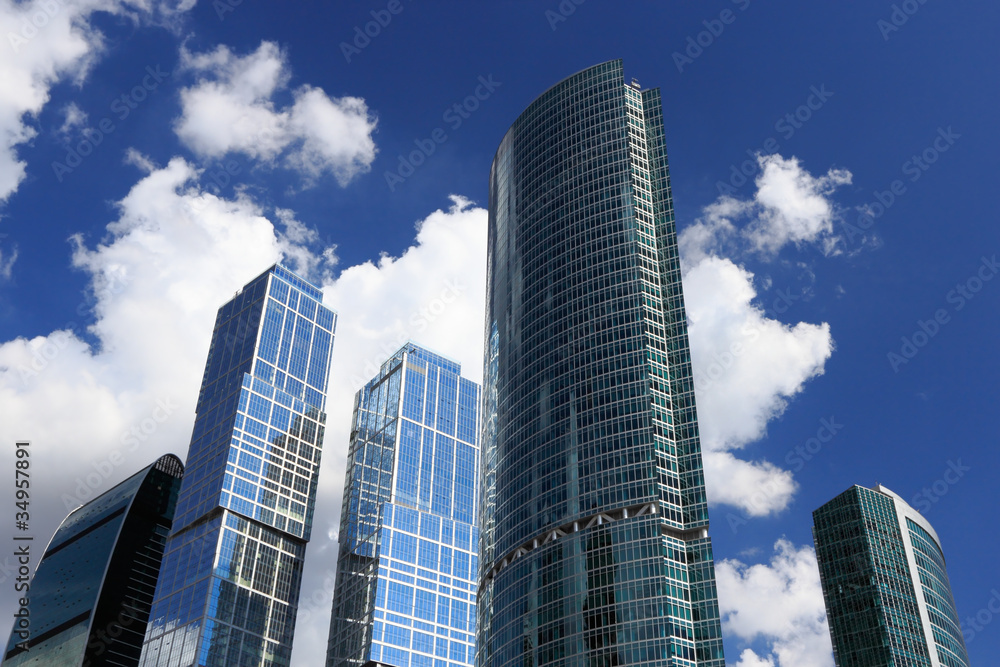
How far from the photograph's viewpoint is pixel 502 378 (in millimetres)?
192625

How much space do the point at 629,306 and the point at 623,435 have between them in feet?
83.8

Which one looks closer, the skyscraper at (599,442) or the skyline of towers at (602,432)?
the skyscraper at (599,442)

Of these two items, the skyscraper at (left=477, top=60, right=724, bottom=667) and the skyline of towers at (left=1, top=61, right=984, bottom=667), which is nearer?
the skyscraper at (left=477, top=60, right=724, bottom=667)

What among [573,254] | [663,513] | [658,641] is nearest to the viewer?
[658,641]

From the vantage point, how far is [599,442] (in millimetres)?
163500

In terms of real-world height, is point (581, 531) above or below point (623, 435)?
below

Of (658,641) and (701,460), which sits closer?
(658,641)

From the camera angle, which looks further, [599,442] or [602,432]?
[602,432]

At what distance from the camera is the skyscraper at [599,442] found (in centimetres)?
14575

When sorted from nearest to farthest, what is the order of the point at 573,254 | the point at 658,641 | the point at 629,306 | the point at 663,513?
1. the point at 658,641
2. the point at 663,513
3. the point at 629,306
4. the point at 573,254

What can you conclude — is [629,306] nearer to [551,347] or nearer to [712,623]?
[551,347]

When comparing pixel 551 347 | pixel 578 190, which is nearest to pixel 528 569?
pixel 551 347

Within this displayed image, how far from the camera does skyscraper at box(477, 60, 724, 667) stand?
478ft

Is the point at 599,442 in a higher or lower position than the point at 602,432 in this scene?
lower
